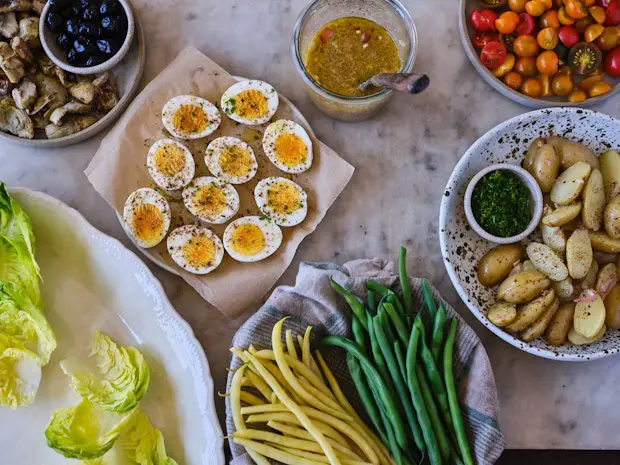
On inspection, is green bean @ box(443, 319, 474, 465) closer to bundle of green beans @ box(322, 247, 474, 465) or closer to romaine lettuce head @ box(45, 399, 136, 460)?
bundle of green beans @ box(322, 247, 474, 465)

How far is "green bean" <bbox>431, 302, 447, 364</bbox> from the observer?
5.45ft

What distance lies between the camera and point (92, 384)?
1804 millimetres

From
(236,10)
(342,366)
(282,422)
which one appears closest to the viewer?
(282,422)

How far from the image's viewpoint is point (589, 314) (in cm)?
176

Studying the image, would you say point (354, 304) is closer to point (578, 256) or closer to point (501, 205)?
point (501, 205)

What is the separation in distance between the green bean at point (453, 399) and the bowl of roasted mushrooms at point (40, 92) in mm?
1199

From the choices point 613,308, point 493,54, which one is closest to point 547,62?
point 493,54

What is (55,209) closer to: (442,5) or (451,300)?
(451,300)

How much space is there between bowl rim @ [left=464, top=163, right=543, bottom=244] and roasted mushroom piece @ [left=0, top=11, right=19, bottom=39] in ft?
4.76

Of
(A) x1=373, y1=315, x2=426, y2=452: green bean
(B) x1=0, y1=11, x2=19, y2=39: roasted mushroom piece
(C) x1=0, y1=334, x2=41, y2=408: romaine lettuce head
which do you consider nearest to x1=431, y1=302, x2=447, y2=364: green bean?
(A) x1=373, y1=315, x2=426, y2=452: green bean

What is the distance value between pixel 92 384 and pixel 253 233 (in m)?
0.63

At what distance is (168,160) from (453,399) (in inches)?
42.0

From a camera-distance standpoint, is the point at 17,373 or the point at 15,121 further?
the point at 15,121

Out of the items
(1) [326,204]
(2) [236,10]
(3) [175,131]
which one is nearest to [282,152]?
(1) [326,204]
